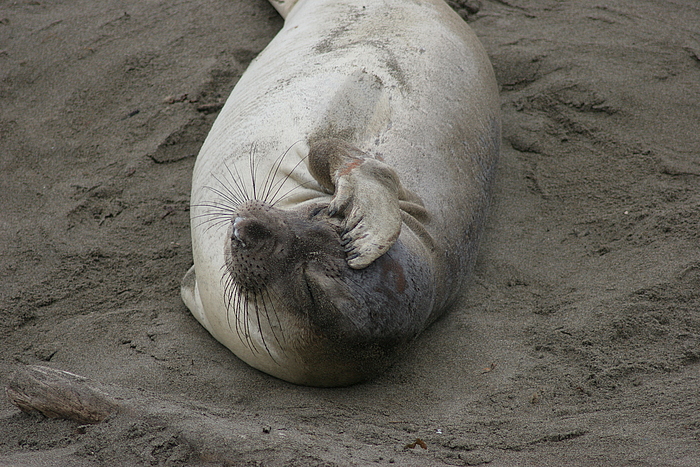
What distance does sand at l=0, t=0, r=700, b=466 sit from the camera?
2.56 meters

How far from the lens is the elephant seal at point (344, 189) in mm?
2674

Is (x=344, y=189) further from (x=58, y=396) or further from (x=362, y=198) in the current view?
(x=58, y=396)

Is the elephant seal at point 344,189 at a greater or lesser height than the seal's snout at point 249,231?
lesser

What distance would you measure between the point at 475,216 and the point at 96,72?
333cm

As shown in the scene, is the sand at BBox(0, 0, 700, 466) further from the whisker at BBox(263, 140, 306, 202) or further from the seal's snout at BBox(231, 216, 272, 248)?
the whisker at BBox(263, 140, 306, 202)

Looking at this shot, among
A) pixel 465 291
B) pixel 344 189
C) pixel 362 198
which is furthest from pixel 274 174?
pixel 465 291

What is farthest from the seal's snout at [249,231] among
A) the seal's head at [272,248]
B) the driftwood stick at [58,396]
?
the driftwood stick at [58,396]

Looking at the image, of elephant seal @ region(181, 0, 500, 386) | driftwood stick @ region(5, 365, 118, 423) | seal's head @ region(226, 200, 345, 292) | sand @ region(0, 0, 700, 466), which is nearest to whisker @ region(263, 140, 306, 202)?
elephant seal @ region(181, 0, 500, 386)

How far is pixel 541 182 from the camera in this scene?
4.61 m

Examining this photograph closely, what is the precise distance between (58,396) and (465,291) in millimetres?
2175

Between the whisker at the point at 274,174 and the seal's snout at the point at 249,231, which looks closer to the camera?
the seal's snout at the point at 249,231

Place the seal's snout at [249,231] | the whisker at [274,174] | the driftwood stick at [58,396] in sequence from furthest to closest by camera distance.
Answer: the whisker at [274,174]
the seal's snout at [249,231]
the driftwood stick at [58,396]

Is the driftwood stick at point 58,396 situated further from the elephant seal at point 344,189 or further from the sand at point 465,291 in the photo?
the elephant seal at point 344,189

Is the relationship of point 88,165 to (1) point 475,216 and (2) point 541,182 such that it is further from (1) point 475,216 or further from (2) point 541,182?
(2) point 541,182
